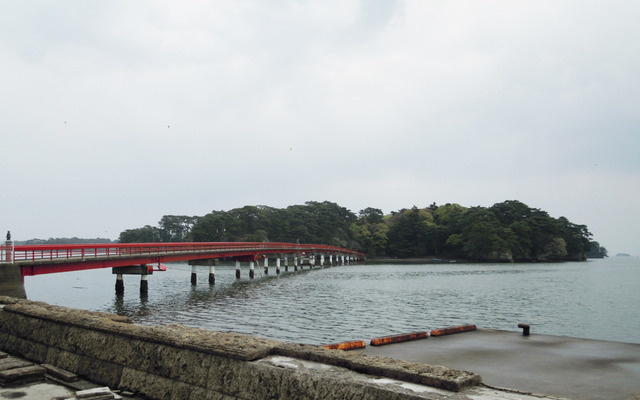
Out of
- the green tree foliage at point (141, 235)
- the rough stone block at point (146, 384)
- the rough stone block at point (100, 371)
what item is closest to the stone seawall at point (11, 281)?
the rough stone block at point (100, 371)

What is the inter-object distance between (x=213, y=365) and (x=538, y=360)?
11.1 meters

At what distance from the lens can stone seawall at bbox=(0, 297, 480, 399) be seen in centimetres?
459

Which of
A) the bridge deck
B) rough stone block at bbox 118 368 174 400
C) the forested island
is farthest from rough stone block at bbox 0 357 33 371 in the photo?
the forested island

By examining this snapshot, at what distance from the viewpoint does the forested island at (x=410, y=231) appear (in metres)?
129

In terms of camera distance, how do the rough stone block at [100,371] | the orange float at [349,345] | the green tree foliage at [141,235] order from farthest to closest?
the green tree foliage at [141,235]
the orange float at [349,345]
the rough stone block at [100,371]

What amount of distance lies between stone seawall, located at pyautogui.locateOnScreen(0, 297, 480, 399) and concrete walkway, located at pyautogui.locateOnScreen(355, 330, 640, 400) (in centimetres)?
563

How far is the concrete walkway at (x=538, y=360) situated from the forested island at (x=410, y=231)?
109 m

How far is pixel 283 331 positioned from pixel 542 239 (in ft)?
434

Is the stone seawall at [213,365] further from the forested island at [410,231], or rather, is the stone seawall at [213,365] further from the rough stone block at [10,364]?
the forested island at [410,231]

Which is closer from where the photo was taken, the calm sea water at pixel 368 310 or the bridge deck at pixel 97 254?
the calm sea water at pixel 368 310

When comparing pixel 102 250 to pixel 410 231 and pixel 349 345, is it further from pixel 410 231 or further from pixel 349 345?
pixel 410 231

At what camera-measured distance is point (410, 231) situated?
151625 mm

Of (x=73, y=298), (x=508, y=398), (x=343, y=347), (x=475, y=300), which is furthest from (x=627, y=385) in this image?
(x=73, y=298)

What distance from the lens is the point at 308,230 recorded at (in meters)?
144
